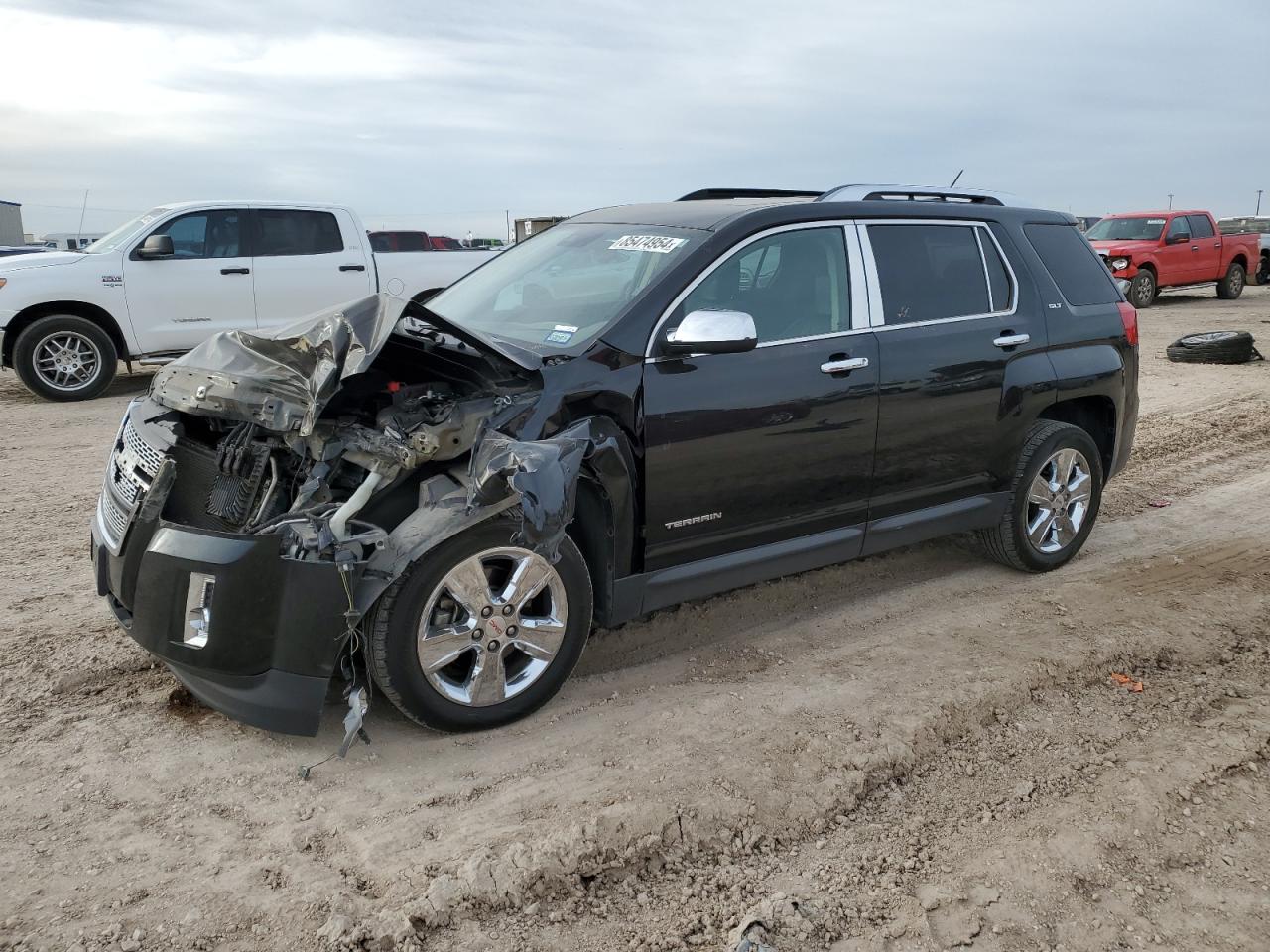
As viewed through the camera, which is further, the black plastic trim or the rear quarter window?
the rear quarter window

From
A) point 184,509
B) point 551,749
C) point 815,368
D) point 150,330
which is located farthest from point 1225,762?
point 150,330

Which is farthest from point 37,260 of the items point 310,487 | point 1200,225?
point 1200,225

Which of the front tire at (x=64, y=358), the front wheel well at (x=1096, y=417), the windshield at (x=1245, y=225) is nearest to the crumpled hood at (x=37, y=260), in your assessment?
the front tire at (x=64, y=358)

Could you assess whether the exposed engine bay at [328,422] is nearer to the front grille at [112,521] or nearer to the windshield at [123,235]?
the front grille at [112,521]

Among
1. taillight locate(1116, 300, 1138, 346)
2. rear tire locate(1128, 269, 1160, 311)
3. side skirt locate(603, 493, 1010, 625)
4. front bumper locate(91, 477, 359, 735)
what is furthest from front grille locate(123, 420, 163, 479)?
rear tire locate(1128, 269, 1160, 311)

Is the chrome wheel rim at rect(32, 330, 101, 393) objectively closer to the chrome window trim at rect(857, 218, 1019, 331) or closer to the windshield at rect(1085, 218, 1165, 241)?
the chrome window trim at rect(857, 218, 1019, 331)

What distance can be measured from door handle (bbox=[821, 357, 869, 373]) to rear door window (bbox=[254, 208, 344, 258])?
327 inches

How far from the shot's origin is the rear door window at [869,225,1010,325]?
451cm

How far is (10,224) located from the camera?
31.7 meters

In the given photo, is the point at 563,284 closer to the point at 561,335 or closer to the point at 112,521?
the point at 561,335

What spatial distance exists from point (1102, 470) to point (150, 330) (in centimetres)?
895

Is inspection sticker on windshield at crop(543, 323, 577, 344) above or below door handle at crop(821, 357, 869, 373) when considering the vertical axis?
above

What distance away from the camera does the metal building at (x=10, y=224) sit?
3067cm

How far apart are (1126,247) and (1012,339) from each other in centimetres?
1692
